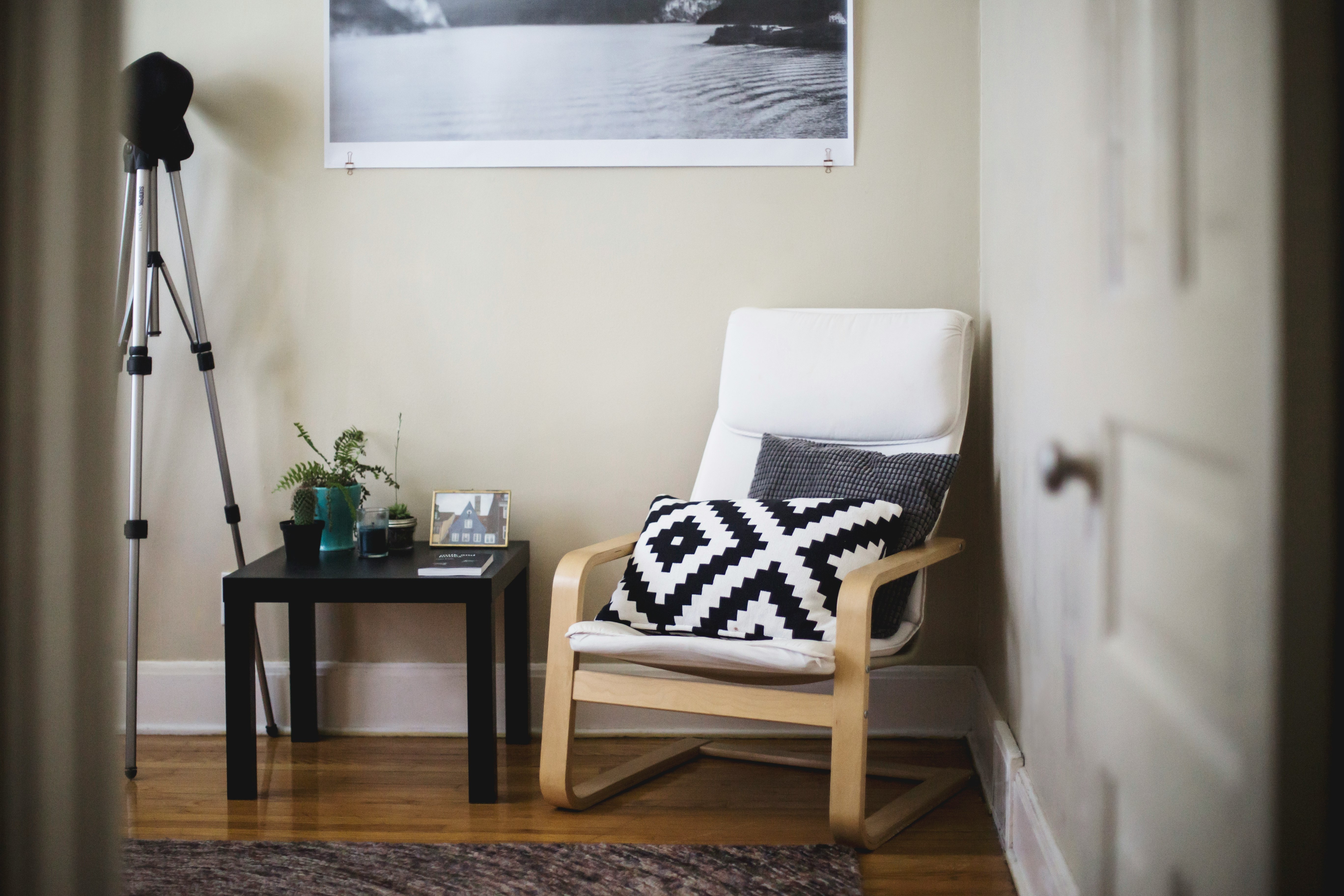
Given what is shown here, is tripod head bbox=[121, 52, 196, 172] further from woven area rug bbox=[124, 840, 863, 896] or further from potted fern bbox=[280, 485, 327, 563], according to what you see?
woven area rug bbox=[124, 840, 863, 896]

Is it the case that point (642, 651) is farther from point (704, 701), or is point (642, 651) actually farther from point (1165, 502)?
point (1165, 502)

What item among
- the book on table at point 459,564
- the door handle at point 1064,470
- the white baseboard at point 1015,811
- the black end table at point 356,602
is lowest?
the white baseboard at point 1015,811

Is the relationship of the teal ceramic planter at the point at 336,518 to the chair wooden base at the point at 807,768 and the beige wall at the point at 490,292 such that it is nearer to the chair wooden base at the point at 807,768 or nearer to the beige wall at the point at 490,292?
the beige wall at the point at 490,292

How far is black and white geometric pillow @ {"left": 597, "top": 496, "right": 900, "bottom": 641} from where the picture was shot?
1.71m

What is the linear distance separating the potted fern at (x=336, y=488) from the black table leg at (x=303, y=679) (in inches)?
8.8

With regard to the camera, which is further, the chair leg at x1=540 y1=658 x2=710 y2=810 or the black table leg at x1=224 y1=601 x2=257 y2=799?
the black table leg at x1=224 y1=601 x2=257 y2=799

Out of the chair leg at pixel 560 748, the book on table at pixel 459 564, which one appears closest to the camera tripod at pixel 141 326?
the book on table at pixel 459 564

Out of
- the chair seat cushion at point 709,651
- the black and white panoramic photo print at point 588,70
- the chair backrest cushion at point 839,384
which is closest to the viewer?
the chair seat cushion at point 709,651

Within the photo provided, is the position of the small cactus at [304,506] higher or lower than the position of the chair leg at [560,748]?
higher

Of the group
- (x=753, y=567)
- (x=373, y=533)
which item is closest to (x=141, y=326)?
(x=373, y=533)

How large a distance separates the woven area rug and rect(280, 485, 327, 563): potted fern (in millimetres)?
622

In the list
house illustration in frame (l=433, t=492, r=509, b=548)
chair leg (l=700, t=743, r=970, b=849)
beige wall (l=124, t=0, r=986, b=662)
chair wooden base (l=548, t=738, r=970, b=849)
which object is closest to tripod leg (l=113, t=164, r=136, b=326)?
beige wall (l=124, t=0, r=986, b=662)

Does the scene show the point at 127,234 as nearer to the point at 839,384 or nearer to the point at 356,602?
the point at 356,602

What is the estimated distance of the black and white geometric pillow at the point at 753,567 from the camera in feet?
5.63
